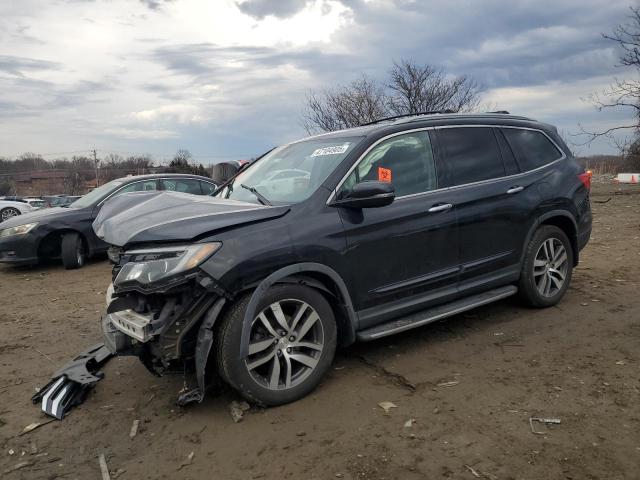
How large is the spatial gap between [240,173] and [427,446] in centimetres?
308

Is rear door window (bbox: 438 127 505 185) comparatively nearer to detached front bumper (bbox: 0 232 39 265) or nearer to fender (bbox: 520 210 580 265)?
fender (bbox: 520 210 580 265)

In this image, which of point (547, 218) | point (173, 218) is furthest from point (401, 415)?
point (547, 218)

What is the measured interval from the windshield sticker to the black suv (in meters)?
0.01

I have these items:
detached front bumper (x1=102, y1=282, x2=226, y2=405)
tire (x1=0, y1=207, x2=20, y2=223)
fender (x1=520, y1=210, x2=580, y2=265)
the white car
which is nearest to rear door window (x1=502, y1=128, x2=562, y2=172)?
fender (x1=520, y1=210, x2=580, y2=265)

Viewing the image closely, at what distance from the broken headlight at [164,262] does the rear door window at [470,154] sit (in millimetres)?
2238

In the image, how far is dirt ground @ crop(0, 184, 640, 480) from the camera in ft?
9.00

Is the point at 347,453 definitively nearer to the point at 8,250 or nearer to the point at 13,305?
the point at 13,305

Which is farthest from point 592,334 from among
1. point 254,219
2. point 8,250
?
point 8,250

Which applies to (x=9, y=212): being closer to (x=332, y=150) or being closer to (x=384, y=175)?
(x=332, y=150)

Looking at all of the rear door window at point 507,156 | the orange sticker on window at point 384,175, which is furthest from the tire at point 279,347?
the rear door window at point 507,156

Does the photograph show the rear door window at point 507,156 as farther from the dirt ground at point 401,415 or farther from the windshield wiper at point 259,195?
the windshield wiper at point 259,195

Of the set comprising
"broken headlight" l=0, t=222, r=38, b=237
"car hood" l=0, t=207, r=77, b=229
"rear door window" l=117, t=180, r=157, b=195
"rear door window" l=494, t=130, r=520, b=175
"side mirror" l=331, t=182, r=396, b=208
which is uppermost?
"rear door window" l=494, t=130, r=520, b=175

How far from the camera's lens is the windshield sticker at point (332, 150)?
4.06 metres

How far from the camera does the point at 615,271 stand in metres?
6.54
